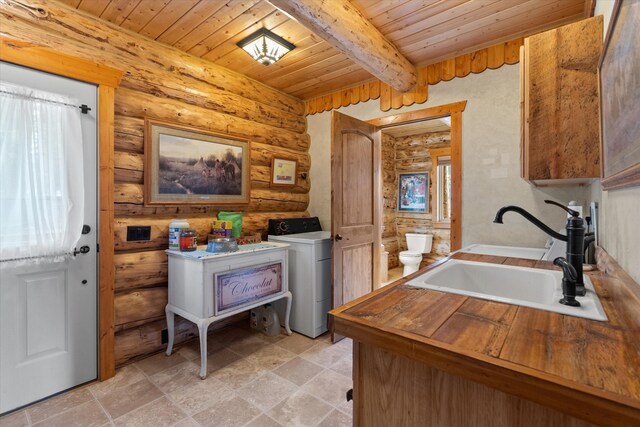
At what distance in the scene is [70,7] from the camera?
6.59 feet

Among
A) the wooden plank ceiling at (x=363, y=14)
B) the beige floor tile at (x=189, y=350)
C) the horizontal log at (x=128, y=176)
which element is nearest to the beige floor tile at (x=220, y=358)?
the beige floor tile at (x=189, y=350)

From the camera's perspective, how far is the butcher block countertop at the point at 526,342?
53 cm

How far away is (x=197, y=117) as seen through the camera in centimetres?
267

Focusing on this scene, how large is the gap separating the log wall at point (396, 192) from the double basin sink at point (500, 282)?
12.5ft

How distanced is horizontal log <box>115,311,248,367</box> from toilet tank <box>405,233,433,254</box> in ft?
12.4

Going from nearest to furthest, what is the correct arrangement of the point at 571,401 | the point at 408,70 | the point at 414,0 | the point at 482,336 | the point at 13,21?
the point at 571,401
the point at 482,336
the point at 13,21
the point at 414,0
the point at 408,70

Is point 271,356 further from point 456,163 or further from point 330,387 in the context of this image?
point 456,163

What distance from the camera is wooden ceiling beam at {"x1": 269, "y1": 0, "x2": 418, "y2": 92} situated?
1.75m

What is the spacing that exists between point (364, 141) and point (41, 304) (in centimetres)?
283

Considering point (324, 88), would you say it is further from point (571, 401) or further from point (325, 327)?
point (571, 401)

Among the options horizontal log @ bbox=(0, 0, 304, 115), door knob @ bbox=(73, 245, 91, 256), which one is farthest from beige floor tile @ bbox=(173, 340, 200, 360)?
horizontal log @ bbox=(0, 0, 304, 115)

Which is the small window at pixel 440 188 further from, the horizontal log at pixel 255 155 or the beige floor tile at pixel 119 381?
the beige floor tile at pixel 119 381

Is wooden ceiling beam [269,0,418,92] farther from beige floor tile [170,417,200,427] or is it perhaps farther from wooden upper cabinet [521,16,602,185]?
beige floor tile [170,417,200,427]

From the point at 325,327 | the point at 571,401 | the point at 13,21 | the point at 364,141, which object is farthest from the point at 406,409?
the point at 13,21
